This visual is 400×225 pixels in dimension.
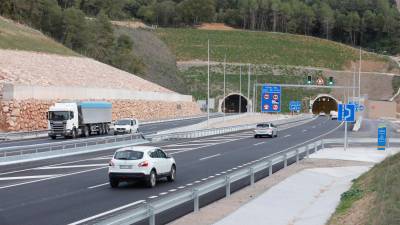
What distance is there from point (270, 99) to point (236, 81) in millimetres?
56231

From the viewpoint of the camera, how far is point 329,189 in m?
24.4

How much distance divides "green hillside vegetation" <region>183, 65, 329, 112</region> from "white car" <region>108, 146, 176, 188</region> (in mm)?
116321

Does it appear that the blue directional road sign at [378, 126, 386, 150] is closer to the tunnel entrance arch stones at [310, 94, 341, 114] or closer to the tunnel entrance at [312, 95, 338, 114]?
the tunnel entrance arch stones at [310, 94, 341, 114]

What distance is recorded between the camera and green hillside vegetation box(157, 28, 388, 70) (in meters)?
168

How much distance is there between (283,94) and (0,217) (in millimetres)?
133827

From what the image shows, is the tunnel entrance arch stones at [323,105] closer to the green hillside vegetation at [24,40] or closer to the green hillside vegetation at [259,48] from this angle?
the green hillside vegetation at [259,48]

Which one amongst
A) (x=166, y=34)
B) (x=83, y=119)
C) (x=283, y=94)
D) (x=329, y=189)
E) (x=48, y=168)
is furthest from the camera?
(x=166, y=34)

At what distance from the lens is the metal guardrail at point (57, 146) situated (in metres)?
36.4

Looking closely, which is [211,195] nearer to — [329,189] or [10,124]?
[329,189]

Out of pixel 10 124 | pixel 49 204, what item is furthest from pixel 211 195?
pixel 10 124

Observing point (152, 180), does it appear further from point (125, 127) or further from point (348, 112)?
point (125, 127)

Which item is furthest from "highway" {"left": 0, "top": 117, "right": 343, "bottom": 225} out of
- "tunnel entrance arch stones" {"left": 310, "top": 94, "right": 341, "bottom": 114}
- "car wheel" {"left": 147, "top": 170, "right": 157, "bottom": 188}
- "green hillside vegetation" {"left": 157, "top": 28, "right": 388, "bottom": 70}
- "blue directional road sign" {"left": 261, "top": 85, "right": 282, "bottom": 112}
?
"green hillside vegetation" {"left": 157, "top": 28, "right": 388, "bottom": 70}

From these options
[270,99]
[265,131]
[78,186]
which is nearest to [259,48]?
[270,99]

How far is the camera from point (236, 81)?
5881 inches
